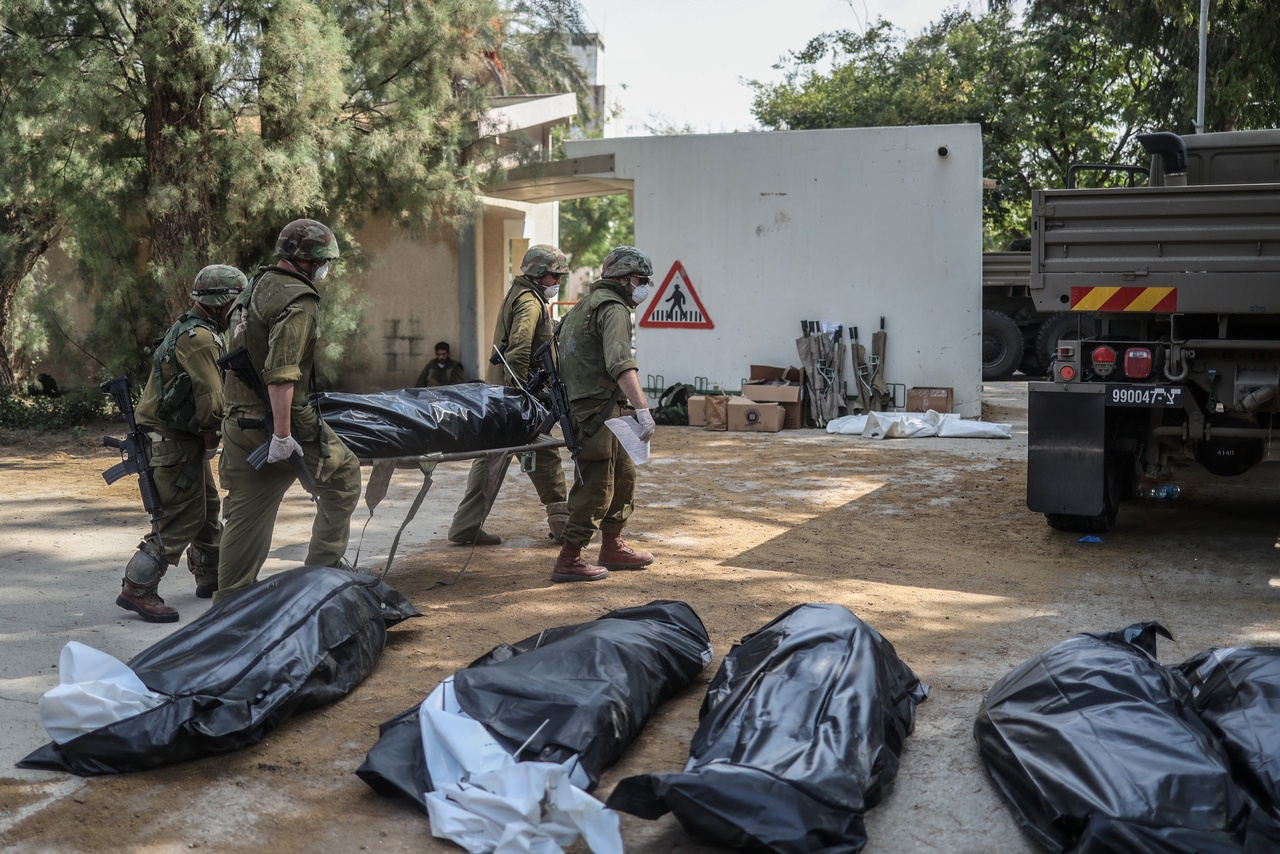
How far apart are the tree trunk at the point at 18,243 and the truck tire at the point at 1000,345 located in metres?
13.1

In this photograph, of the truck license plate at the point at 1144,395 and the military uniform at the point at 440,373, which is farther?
the military uniform at the point at 440,373

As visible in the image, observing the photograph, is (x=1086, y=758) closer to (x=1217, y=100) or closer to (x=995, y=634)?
(x=995, y=634)

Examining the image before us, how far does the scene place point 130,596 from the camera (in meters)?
5.29

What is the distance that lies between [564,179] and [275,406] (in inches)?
416

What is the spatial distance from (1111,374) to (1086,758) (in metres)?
3.85

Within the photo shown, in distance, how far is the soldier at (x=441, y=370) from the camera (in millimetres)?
15125

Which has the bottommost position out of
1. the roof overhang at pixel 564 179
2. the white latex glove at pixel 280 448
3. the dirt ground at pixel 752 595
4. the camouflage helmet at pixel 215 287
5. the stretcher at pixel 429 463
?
the dirt ground at pixel 752 595

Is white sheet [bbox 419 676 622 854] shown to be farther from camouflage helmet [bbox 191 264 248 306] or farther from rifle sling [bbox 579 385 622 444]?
camouflage helmet [bbox 191 264 248 306]

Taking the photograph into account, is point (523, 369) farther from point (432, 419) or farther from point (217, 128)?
point (217, 128)

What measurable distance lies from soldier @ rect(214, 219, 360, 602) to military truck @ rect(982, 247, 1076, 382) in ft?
47.9

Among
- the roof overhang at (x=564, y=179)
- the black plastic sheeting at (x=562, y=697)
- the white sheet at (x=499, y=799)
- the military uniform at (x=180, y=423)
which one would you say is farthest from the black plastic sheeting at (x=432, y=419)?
the roof overhang at (x=564, y=179)

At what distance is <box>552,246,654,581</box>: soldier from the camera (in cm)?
583

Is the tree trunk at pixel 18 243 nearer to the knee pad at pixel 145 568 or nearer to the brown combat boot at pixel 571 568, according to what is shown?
the knee pad at pixel 145 568

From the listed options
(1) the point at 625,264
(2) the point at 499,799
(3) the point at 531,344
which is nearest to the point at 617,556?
(3) the point at 531,344
